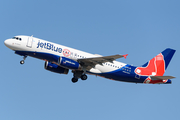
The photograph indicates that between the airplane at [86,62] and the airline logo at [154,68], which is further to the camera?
the airline logo at [154,68]

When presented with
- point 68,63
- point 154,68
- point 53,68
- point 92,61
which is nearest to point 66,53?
point 68,63

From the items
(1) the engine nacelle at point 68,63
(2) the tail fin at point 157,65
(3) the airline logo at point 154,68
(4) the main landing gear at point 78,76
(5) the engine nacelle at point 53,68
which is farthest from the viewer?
(2) the tail fin at point 157,65

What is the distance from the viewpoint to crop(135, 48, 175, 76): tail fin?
40844mm

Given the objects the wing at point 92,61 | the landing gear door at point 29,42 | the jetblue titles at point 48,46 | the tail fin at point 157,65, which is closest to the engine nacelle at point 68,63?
the wing at point 92,61

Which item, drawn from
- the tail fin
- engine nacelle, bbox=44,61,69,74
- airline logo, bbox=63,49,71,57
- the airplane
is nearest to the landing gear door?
the airplane

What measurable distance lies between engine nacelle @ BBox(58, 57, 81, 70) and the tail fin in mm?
9772

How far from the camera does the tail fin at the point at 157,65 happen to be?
134 feet

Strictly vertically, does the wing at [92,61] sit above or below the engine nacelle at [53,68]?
above

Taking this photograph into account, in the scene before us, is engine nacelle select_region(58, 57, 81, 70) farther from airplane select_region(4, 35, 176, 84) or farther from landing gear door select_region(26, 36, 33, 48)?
landing gear door select_region(26, 36, 33, 48)

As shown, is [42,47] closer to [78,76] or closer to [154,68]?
[78,76]

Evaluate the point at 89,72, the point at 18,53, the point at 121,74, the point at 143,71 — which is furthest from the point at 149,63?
the point at 18,53

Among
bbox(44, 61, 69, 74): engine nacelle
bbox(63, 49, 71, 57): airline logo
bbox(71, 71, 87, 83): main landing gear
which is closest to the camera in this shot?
bbox(63, 49, 71, 57): airline logo

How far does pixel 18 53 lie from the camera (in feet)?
117

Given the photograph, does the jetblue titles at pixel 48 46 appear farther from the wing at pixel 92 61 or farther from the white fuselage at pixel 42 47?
the wing at pixel 92 61
